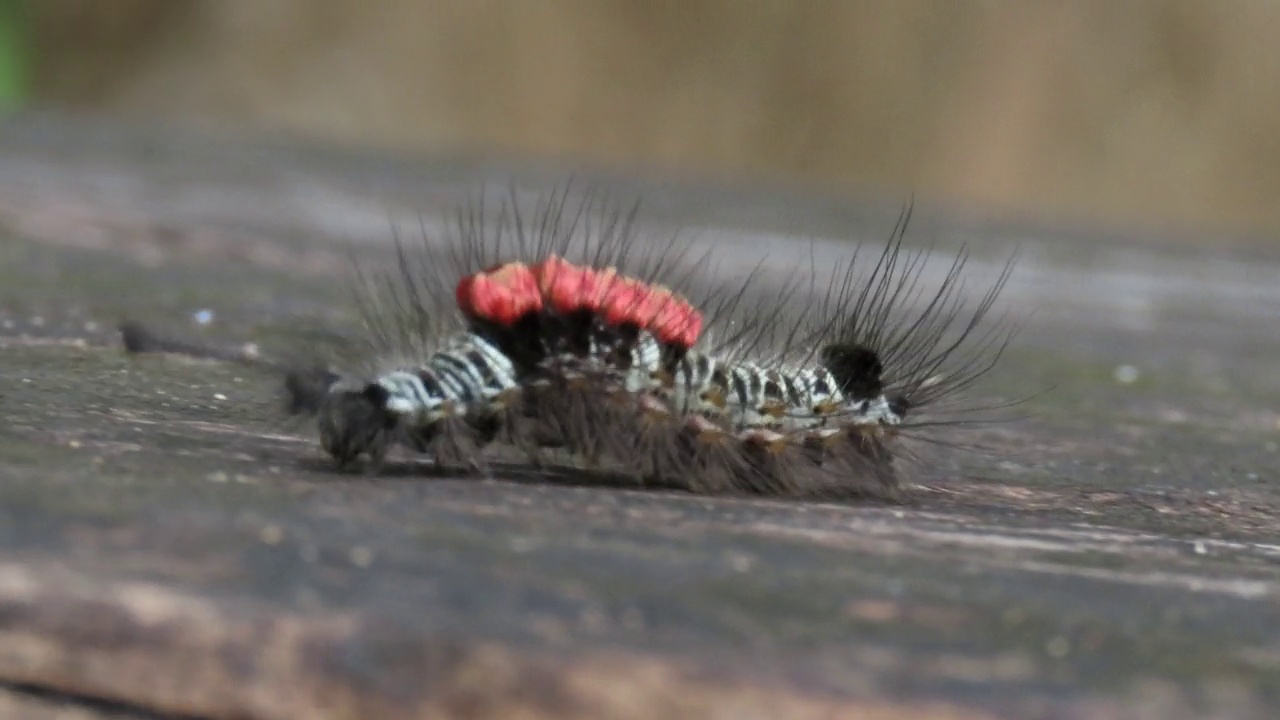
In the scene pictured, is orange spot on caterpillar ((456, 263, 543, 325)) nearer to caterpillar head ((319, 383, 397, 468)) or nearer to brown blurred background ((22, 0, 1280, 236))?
caterpillar head ((319, 383, 397, 468))

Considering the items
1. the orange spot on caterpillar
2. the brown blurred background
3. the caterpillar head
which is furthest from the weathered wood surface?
the brown blurred background

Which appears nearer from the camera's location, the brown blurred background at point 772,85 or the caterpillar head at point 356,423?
the caterpillar head at point 356,423

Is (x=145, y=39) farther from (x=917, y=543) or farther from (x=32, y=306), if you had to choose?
(x=917, y=543)

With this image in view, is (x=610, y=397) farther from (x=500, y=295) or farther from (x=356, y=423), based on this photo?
(x=356, y=423)

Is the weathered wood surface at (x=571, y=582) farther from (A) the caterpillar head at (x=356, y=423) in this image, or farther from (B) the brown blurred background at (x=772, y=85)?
(B) the brown blurred background at (x=772, y=85)

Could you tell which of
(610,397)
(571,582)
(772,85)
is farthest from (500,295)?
(772,85)

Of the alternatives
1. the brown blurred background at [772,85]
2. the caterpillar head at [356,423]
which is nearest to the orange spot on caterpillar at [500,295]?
the caterpillar head at [356,423]
